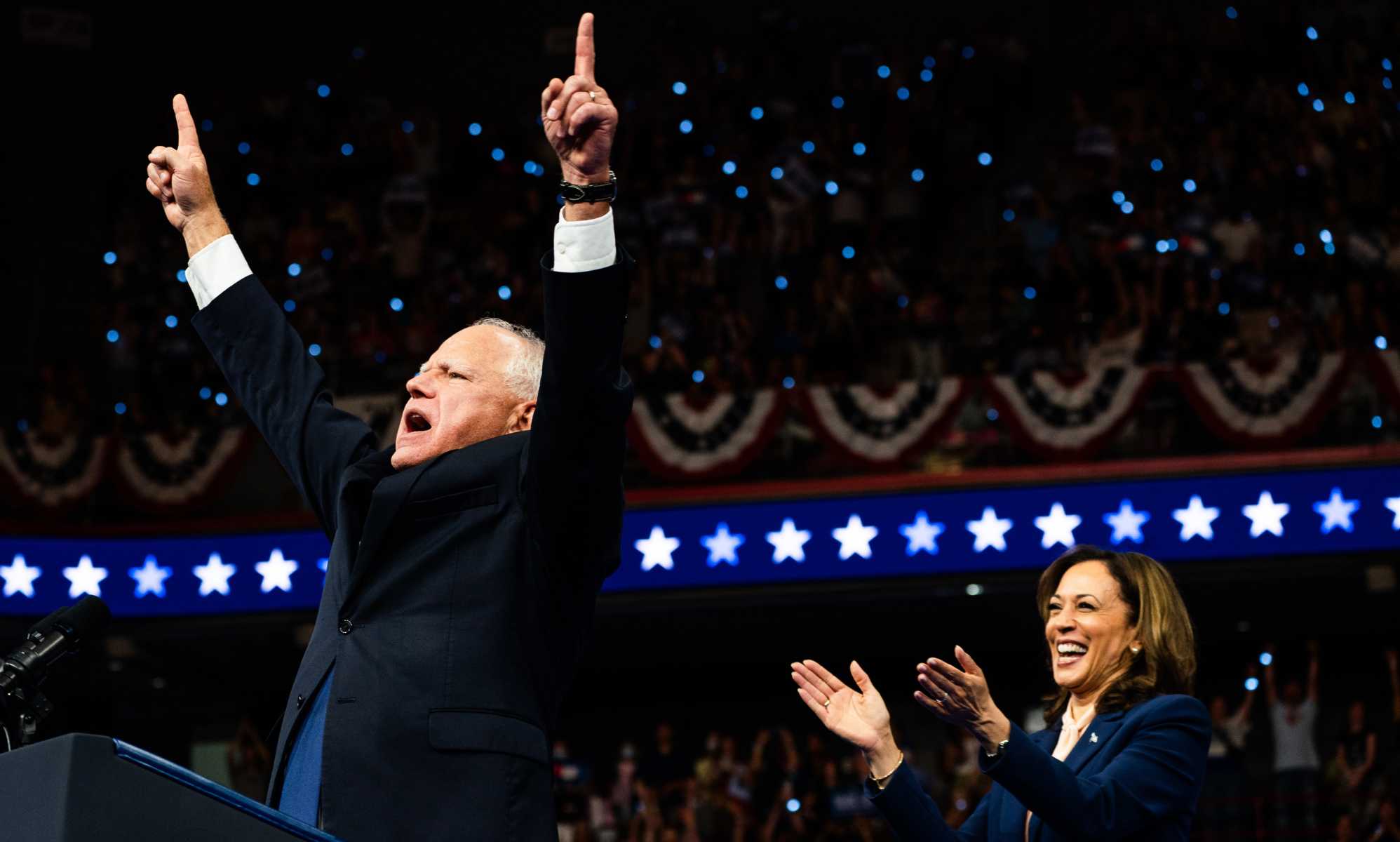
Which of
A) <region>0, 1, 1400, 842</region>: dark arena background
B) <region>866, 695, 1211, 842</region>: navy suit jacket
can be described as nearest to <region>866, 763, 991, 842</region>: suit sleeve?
<region>866, 695, 1211, 842</region>: navy suit jacket

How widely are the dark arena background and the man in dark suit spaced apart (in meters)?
6.43

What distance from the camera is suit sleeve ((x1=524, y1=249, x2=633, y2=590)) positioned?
1.90 metres

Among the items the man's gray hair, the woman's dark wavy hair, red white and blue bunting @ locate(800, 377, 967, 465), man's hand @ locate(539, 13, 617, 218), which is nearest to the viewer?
man's hand @ locate(539, 13, 617, 218)

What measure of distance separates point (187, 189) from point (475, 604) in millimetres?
770

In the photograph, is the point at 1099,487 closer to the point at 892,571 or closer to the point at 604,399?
the point at 892,571

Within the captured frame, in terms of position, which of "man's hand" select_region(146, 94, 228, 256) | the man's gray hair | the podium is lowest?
the podium

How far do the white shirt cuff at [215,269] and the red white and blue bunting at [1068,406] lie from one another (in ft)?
24.5

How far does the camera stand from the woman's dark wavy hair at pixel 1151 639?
2781 mm

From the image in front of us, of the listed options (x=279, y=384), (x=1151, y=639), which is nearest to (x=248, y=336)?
(x=279, y=384)

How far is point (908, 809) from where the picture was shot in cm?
261

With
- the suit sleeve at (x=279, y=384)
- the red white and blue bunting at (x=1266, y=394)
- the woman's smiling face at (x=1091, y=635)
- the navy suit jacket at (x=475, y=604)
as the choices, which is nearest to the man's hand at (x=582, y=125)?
the navy suit jacket at (x=475, y=604)

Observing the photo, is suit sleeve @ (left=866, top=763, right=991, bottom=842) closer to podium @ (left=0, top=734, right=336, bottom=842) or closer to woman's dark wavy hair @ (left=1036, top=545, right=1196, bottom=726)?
woman's dark wavy hair @ (left=1036, top=545, right=1196, bottom=726)

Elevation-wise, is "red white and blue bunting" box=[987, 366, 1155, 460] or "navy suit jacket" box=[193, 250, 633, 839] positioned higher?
"red white and blue bunting" box=[987, 366, 1155, 460]

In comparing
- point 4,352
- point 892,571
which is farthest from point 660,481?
point 4,352
